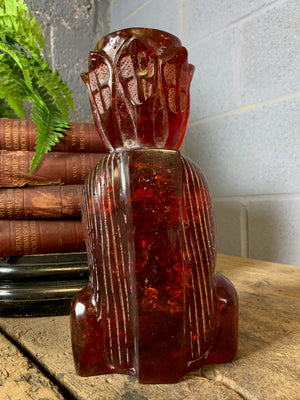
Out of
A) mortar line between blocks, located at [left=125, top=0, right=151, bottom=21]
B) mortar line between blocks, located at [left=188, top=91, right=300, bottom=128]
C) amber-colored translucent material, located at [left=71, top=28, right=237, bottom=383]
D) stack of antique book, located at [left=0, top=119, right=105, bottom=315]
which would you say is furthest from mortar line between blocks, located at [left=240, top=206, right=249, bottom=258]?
mortar line between blocks, located at [left=125, top=0, right=151, bottom=21]

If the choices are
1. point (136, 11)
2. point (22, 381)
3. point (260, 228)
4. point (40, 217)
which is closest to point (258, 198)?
point (260, 228)

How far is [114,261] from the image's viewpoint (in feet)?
1.26

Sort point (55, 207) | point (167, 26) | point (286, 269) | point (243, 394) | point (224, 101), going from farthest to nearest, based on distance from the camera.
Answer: point (167, 26)
point (224, 101)
point (286, 269)
point (55, 207)
point (243, 394)

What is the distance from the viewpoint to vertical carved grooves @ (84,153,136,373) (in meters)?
0.38

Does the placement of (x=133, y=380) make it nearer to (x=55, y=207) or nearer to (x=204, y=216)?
(x=204, y=216)

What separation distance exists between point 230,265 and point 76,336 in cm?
64

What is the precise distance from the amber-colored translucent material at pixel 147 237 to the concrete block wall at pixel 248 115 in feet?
1.97

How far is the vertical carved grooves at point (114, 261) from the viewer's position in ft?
1.23

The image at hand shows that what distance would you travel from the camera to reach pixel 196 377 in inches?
14.8

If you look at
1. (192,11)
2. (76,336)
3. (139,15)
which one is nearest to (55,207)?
(76,336)

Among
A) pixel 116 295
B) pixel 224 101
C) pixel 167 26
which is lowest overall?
pixel 116 295

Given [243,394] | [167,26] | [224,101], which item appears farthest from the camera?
[167,26]

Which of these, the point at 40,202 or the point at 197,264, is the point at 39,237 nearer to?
the point at 40,202

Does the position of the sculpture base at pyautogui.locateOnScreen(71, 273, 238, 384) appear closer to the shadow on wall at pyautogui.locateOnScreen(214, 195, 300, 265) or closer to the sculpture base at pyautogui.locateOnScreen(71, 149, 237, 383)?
the sculpture base at pyautogui.locateOnScreen(71, 149, 237, 383)
